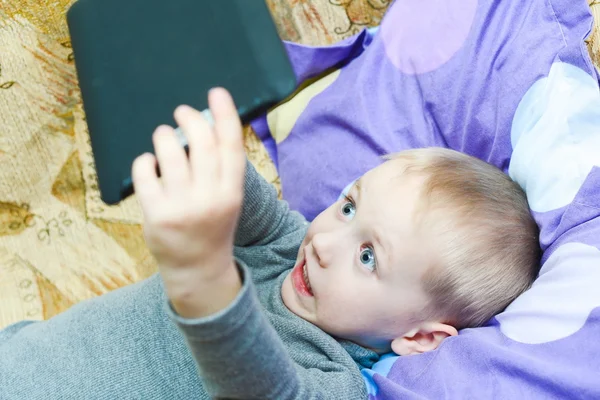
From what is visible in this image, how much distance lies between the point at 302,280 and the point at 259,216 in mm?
106

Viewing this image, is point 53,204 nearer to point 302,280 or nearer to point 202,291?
point 302,280

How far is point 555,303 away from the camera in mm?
709

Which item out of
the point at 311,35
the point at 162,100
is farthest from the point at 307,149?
the point at 162,100

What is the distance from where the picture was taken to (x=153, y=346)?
0.76 meters

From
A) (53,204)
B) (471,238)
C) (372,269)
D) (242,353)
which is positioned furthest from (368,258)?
(53,204)

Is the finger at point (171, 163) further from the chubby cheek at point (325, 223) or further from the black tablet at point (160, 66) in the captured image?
the chubby cheek at point (325, 223)

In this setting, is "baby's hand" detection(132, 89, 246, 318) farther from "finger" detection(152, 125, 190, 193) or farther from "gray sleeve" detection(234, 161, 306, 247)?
"gray sleeve" detection(234, 161, 306, 247)

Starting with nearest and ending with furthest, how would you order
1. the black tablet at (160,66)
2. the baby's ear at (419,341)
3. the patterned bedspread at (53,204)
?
1. the black tablet at (160,66)
2. the baby's ear at (419,341)
3. the patterned bedspread at (53,204)

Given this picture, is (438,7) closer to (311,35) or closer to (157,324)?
(311,35)

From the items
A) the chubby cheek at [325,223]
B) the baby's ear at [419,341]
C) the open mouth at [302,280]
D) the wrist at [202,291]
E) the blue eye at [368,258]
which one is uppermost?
the wrist at [202,291]

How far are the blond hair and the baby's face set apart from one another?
0.7 inches

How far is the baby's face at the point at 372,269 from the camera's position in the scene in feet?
2.39

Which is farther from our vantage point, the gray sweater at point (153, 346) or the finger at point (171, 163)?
the gray sweater at point (153, 346)

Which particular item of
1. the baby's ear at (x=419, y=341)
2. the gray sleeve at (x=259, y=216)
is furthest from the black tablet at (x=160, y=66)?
the baby's ear at (x=419, y=341)
